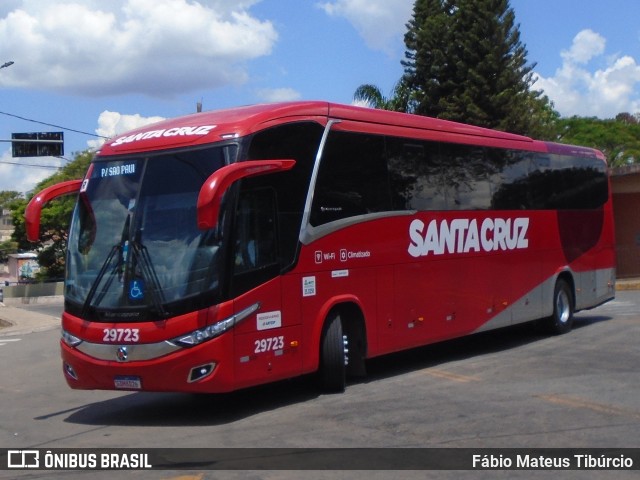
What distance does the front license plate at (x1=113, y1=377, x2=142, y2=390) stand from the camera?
398 inches

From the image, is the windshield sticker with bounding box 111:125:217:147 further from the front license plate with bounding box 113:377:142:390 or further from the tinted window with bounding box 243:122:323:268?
the front license plate with bounding box 113:377:142:390

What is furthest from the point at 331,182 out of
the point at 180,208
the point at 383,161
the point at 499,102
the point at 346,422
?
the point at 499,102

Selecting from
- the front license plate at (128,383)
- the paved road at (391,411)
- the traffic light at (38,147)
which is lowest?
the paved road at (391,411)

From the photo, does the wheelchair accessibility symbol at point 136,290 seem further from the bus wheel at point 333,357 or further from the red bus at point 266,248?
the bus wheel at point 333,357

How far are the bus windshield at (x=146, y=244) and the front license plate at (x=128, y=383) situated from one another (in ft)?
2.24

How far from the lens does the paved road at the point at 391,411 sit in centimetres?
888

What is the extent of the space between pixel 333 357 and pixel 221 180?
10.9ft

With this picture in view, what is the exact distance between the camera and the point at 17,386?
570 inches

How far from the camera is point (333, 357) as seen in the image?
38.0ft

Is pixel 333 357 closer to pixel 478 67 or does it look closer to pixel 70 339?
pixel 70 339

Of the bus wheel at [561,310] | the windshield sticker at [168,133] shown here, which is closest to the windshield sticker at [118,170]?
the windshield sticker at [168,133]

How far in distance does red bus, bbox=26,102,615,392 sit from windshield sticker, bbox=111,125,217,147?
0.09 feet

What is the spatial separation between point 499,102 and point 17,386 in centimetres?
2656

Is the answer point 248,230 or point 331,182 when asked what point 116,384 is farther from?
point 331,182
